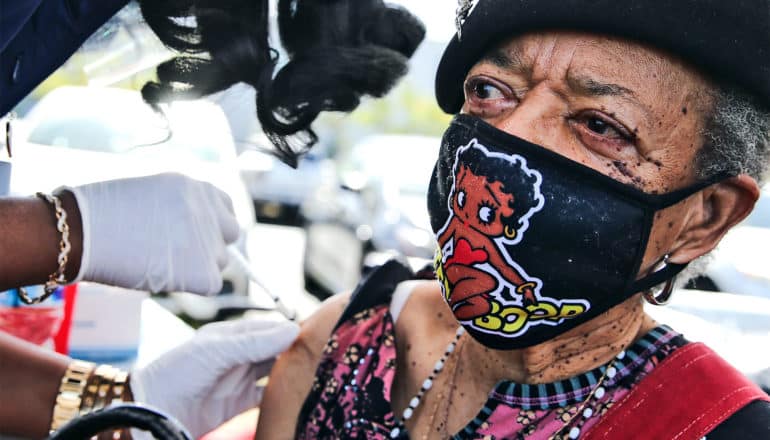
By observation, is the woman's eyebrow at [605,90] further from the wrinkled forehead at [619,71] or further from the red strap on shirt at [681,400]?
the red strap on shirt at [681,400]

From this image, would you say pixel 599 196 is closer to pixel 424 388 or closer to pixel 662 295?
pixel 662 295

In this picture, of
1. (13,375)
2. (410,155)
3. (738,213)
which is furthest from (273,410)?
(410,155)

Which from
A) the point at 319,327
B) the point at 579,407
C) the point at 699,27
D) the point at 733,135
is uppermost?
the point at 699,27

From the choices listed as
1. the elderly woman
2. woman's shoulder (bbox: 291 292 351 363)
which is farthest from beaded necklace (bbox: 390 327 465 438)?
woman's shoulder (bbox: 291 292 351 363)

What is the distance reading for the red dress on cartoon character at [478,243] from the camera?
A: 1472 mm

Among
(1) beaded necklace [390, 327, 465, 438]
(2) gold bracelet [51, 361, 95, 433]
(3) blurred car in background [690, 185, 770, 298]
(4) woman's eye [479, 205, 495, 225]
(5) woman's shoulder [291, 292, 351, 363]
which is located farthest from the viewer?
(3) blurred car in background [690, 185, 770, 298]

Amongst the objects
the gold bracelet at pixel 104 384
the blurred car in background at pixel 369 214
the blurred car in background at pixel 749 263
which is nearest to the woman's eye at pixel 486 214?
the gold bracelet at pixel 104 384

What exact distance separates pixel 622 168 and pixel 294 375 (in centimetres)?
98

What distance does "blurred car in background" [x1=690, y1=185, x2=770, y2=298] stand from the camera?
357 cm

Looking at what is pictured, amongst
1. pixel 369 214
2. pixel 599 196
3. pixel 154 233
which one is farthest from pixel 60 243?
pixel 369 214

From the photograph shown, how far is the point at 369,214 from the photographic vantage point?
7.81 meters

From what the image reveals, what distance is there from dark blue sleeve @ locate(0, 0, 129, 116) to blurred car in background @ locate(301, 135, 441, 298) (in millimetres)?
5268

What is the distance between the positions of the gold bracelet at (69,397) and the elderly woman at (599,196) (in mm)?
945

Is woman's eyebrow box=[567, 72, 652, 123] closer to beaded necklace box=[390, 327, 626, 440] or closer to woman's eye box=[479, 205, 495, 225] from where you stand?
woman's eye box=[479, 205, 495, 225]
